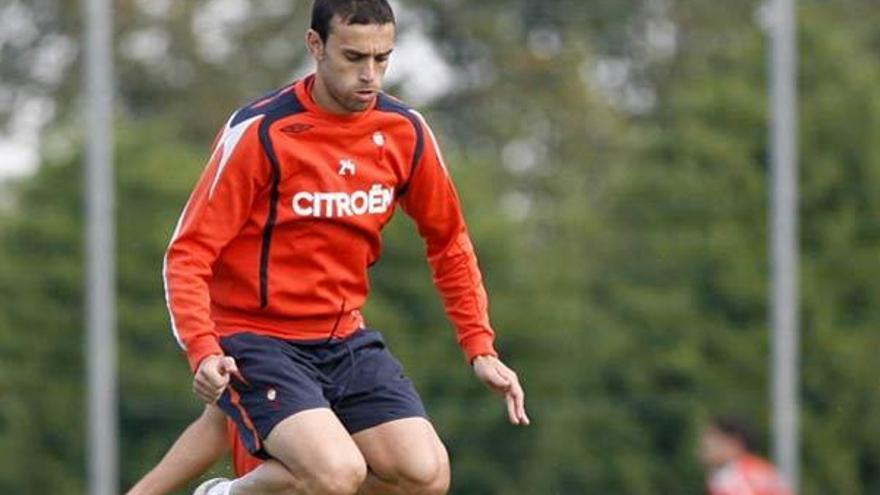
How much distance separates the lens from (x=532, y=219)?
1769 centimetres

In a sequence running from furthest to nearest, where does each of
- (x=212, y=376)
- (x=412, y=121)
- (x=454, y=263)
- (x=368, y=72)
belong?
(x=454, y=263), (x=412, y=121), (x=368, y=72), (x=212, y=376)

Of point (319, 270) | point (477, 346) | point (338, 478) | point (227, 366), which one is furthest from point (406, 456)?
point (227, 366)

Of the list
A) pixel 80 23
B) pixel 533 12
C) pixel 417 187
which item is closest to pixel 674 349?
pixel 533 12

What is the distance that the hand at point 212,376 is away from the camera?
5.98 metres

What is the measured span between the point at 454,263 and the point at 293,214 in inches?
26.8

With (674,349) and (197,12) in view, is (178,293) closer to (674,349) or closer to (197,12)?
(674,349)

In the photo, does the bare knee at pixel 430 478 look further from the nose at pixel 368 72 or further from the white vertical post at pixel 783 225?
the white vertical post at pixel 783 225

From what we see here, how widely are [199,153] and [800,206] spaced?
516cm

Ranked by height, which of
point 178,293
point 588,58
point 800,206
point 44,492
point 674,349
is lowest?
point 44,492

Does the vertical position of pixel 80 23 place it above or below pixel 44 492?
above

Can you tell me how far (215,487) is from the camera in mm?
6730

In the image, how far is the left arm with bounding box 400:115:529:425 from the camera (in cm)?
664

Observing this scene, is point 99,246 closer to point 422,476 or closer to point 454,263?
point 454,263

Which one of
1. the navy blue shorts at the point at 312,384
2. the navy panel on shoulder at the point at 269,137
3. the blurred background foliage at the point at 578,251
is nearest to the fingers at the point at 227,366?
the navy blue shorts at the point at 312,384
